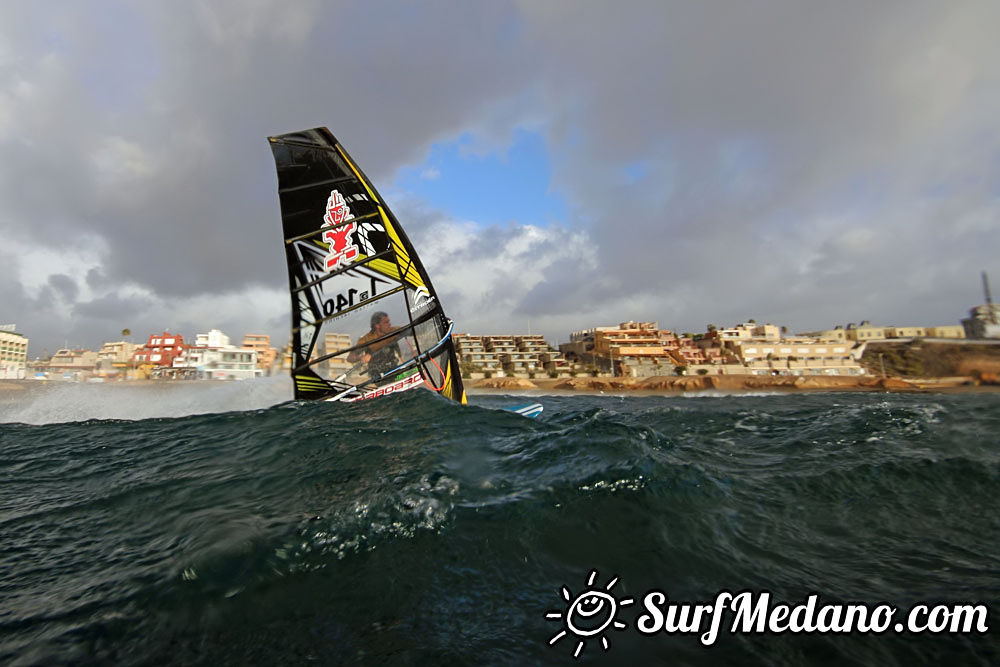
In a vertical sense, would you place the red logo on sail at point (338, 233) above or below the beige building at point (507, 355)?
below

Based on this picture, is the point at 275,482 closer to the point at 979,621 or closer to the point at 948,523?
the point at 979,621

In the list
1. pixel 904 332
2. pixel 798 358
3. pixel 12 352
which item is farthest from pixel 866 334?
pixel 12 352

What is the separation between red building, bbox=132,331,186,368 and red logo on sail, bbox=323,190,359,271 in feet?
265

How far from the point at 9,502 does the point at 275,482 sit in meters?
2.78

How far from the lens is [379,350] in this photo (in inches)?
424

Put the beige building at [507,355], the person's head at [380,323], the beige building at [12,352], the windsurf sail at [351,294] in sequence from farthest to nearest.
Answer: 1. the beige building at [507,355]
2. the beige building at [12,352]
3. the person's head at [380,323]
4. the windsurf sail at [351,294]

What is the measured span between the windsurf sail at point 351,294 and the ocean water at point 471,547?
4.46 metres

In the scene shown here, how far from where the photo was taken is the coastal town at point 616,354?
7650 centimetres

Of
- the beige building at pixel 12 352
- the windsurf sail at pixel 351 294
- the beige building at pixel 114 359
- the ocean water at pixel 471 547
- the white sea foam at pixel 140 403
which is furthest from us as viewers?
the beige building at pixel 114 359

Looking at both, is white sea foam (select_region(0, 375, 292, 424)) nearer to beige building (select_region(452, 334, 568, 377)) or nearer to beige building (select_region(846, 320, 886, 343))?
beige building (select_region(452, 334, 568, 377))

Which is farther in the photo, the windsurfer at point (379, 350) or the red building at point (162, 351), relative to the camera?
the red building at point (162, 351)

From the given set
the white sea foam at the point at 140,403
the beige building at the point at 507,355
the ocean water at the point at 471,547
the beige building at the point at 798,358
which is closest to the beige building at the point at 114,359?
the beige building at the point at 507,355

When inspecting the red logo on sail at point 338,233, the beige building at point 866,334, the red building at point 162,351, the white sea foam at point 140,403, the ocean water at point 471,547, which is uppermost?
the red building at point 162,351

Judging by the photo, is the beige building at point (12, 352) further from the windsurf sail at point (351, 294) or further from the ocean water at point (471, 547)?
the ocean water at point (471, 547)
